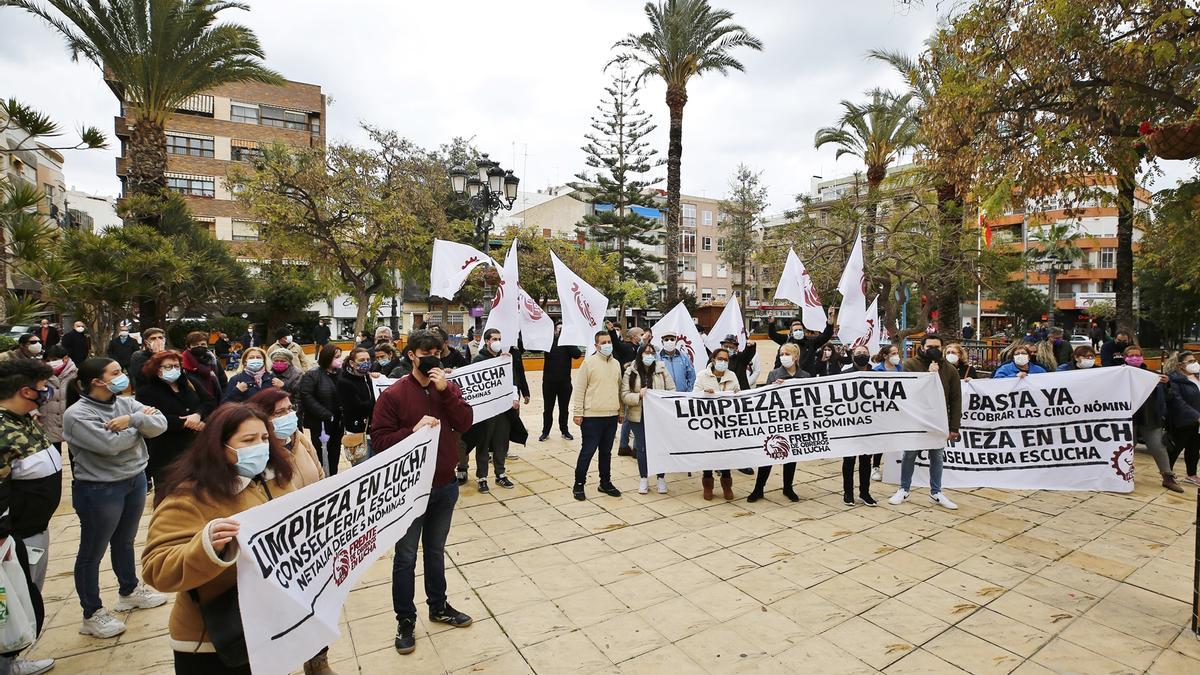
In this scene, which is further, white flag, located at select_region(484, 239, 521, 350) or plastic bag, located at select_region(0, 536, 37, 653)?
white flag, located at select_region(484, 239, 521, 350)

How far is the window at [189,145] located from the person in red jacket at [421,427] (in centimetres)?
4121

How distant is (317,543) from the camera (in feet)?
8.81

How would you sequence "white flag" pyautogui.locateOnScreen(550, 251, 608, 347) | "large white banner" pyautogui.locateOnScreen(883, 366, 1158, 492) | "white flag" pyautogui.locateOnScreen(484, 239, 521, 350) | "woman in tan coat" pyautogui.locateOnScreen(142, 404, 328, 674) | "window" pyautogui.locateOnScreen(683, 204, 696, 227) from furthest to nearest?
"window" pyautogui.locateOnScreen(683, 204, 696, 227) < "white flag" pyautogui.locateOnScreen(550, 251, 608, 347) < "white flag" pyautogui.locateOnScreen(484, 239, 521, 350) < "large white banner" pyautogui.locateOnScreen(883, 366, 1158, 492) < "woman in tan coat" pyautogui.locateOnScreen(142, 404, 328, 674)

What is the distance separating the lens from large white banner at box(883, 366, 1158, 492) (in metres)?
6.58

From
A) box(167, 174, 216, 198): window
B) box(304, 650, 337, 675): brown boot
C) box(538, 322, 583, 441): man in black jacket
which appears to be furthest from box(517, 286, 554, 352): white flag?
box(167, 174, 216, 198): window

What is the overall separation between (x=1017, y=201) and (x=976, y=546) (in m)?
5.47

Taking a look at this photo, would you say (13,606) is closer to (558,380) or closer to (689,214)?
(558,380)

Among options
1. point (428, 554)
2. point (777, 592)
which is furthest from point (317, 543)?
point (777, 592)

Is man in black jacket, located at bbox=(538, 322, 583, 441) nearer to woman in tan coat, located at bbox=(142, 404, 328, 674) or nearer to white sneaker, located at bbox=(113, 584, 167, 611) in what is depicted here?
white sneaker, located at bbox=(113, 584, 167, 611)

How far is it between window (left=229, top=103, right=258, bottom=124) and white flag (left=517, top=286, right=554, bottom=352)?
37672 millimetres

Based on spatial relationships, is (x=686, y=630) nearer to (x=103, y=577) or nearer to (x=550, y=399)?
(x=103, y=577)

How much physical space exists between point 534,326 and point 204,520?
23.4 feet

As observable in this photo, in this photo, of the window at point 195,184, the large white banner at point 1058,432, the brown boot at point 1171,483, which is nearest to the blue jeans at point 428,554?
the large white banner at point 1058,432

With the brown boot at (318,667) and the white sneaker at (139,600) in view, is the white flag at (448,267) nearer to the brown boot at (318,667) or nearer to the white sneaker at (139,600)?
the white sneaker at (139,600)
